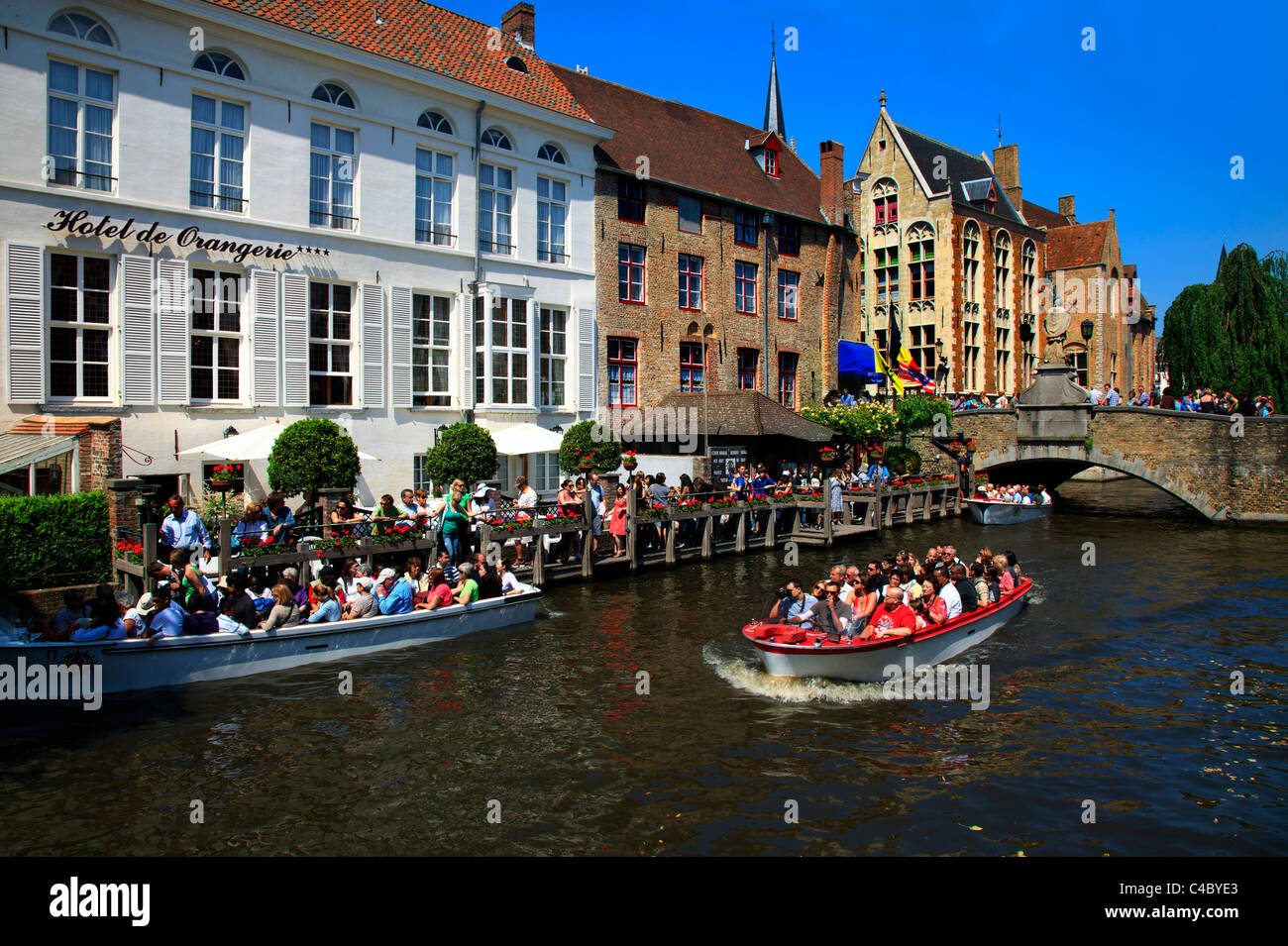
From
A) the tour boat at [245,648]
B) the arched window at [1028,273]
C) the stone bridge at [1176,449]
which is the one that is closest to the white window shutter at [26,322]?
the tour boat at [245,648]

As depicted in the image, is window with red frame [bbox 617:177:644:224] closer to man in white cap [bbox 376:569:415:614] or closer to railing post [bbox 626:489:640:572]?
railing post [bbox 626:489:640:572]

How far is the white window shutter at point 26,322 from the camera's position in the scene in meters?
16.0

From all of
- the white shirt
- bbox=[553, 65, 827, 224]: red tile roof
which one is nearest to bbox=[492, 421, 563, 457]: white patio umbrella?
bbox=[553, 65, 827, 224]: red tile roof

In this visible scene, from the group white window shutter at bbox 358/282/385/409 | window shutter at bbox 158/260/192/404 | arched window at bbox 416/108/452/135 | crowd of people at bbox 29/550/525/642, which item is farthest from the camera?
arched window at bbox 416/108/452/135

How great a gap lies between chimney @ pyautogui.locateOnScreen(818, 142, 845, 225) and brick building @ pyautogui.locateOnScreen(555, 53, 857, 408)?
0.05 meters

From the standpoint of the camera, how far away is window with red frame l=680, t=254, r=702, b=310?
29.2m

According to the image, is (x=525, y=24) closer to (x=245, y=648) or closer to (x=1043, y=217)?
(x=245, y=648)

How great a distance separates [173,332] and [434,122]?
8353 mm

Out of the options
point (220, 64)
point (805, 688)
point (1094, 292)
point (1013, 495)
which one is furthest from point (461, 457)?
point (1094, 292)

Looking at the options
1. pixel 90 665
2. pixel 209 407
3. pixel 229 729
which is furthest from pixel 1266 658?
pixel 209 407

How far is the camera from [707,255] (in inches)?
1174

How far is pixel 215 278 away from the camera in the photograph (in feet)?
60.8

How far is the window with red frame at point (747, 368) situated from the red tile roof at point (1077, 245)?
3156 centimetres
